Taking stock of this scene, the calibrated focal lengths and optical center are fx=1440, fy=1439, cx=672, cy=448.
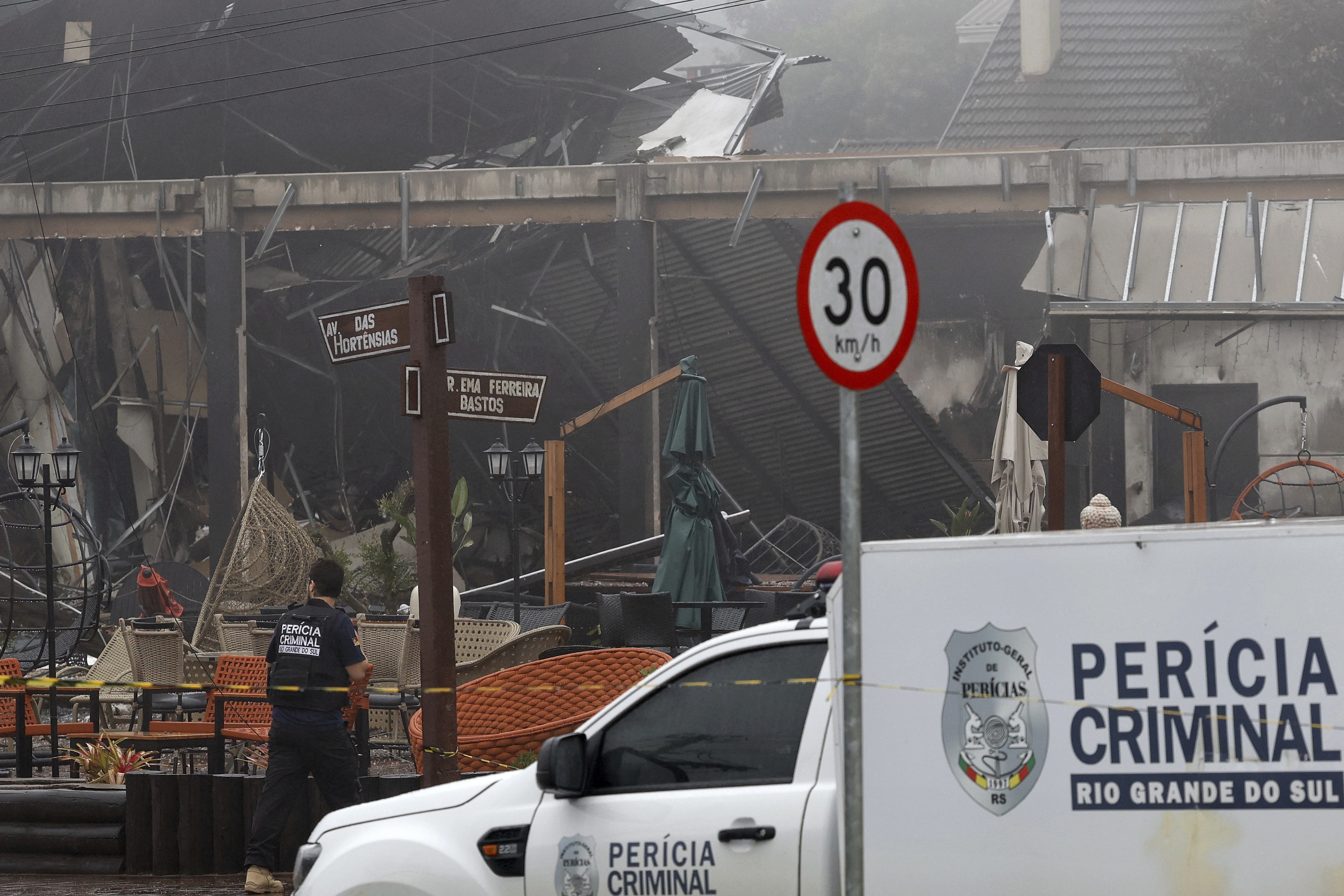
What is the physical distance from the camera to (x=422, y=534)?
23.4ft

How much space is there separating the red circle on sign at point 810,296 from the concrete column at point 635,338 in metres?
15.9

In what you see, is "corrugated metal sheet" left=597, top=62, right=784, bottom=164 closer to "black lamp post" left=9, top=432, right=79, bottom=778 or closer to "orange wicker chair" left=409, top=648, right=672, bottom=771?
"black lamp post" left=9, top=432, right=79, bottom=778

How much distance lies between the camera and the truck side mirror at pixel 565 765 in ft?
14.2

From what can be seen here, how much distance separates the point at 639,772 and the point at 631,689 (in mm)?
263

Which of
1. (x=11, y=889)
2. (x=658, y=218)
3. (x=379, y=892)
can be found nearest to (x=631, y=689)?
(x=379, y=892)

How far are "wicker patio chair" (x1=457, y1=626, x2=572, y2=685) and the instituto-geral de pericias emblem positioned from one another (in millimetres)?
5825

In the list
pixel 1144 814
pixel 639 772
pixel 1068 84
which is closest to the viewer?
pixel 1144 814

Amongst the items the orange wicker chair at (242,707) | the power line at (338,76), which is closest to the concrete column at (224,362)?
the power line at (338,76)

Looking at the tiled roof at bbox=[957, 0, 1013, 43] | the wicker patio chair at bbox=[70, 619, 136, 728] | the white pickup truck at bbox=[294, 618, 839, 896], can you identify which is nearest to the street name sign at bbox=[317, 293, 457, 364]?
the white pickup truck at bbox=[294, 618, 839, 896]

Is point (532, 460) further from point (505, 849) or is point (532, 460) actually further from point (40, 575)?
point (505, 849)

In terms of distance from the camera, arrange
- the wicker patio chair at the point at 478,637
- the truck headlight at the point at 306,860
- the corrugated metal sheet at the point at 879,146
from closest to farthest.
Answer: the truck headlight at the point at 306,860 → the wicker patio chair at the point at 478,637 → the corrugated metal sheet at the point at 879,146

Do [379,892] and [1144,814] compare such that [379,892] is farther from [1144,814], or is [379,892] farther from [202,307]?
[202,307]

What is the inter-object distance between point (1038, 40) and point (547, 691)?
26.9m

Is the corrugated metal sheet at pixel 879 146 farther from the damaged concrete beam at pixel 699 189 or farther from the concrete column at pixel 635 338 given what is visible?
the concrete column at pixel 635 338
